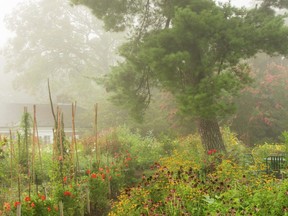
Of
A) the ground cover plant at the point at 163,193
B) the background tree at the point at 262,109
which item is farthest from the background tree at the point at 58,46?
the ground cover plant at the point at 163,193

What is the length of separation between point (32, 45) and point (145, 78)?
22.4 metres

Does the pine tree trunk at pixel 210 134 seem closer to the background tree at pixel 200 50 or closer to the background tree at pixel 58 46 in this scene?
the background tree at pixel 200 50

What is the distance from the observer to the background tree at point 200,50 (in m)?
7.98

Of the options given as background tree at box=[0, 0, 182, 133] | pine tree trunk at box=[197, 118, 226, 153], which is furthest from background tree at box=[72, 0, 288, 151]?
background tree at box=[0, 0, 182, 133]

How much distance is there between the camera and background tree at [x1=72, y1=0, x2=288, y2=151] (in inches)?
314

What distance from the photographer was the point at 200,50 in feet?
28.9

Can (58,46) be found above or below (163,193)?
above

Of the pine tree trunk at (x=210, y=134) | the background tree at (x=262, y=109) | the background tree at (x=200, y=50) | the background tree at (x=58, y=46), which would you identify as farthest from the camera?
the background tree at (x=58, y=46)

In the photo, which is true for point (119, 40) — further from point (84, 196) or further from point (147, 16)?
point (84, 196)

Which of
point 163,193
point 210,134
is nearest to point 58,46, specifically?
point 210,134

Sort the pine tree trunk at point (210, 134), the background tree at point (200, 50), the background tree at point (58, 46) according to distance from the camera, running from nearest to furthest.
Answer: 1. the background tree at point (200, 50)
2. the pine tree trunk at point (210, 134)
3. the background tree at point (58, 46)

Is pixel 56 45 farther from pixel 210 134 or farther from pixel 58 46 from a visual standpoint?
pixel 210 134

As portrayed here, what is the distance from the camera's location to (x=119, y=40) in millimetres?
30844

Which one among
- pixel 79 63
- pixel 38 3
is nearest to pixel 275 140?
pixel 79 63
